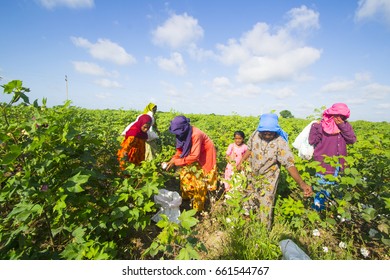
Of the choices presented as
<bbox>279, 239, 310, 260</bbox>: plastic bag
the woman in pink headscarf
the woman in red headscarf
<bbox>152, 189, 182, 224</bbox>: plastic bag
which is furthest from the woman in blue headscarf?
the woman in red headscarf

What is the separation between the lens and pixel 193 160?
3303 millimetres

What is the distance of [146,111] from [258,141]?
2.35 metres

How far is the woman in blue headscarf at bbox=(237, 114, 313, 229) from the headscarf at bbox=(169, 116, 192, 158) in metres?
0.88

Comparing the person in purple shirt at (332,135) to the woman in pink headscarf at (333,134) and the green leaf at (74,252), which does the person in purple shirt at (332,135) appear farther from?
the green leaf at (74,252)

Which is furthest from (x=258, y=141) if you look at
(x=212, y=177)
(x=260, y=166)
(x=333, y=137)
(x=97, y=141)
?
(x=97, y=141)

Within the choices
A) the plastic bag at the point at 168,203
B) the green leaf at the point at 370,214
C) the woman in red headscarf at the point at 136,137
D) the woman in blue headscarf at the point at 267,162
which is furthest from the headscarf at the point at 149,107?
the green leaf at the point at 370,214

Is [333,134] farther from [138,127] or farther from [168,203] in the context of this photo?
[138,127]

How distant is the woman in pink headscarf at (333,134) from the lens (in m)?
3.21

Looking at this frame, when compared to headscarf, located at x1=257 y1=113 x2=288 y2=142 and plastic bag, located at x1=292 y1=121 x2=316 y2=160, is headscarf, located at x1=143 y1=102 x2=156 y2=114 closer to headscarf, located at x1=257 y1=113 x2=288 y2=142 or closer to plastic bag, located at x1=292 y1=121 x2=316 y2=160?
headscarf, located at x1=257 y1=113 x2=288 y2=142

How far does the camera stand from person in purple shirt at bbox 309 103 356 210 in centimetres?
320

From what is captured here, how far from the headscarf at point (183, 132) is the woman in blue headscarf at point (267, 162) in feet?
2.89
